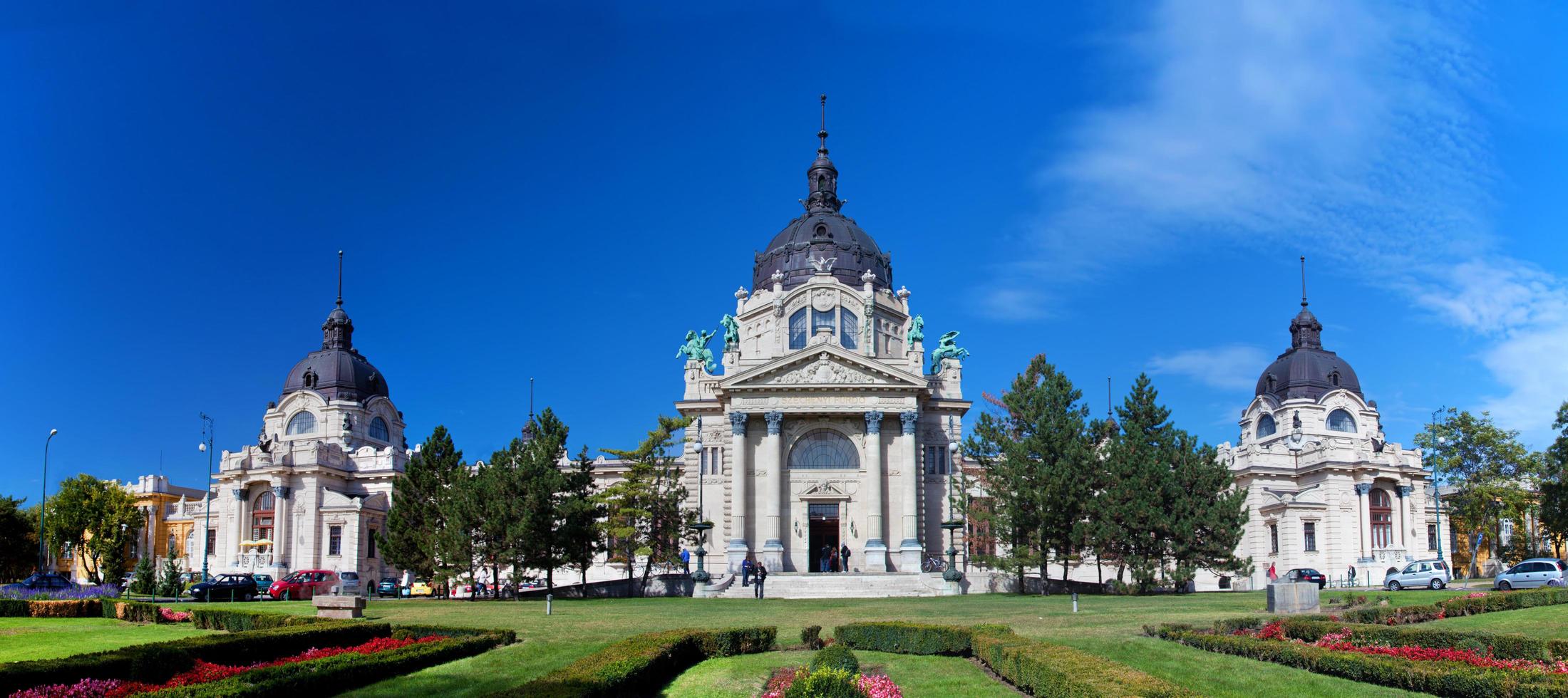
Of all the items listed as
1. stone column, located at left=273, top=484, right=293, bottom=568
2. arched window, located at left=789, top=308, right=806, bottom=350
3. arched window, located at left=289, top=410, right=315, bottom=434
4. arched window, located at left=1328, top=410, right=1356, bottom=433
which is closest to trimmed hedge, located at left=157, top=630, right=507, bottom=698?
arched window, located at left=789, top=308, right=806, bottom=350

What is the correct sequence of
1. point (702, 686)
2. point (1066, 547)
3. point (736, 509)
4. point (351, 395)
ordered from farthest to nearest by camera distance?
point (351, 395), point (736, 509), point (1066, 547), point (702, 686)

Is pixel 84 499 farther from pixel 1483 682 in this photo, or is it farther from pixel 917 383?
pixel 1483 682

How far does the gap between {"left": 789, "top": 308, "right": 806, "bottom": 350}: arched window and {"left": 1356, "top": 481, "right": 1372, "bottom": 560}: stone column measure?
3885 centimetres

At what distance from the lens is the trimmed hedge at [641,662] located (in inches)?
686

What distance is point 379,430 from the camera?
9600 cm

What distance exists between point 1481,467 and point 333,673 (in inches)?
2971

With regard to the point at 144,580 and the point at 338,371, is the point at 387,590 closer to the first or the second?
the point at 144,580

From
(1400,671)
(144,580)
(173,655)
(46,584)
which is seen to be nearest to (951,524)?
(144,580)

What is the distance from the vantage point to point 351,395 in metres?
93.5

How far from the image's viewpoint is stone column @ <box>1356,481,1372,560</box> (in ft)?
264

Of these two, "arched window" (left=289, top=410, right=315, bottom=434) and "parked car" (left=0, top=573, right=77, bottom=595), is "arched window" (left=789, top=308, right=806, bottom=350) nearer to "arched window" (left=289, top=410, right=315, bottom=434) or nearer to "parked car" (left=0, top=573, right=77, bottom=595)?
"parked car" (left=0, top=573, right=77, bottom=595)

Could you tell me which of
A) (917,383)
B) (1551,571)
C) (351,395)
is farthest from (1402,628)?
(351,395)

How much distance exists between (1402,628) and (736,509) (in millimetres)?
40846

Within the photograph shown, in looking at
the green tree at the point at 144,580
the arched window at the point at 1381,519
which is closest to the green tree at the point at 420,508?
the green tree at the point at 144,580
